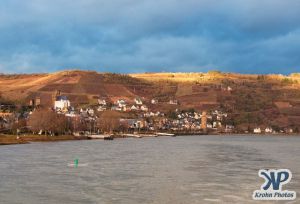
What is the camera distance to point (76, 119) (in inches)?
7456

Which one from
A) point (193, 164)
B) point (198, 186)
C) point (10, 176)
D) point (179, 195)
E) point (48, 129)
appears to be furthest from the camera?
point (48, 129)

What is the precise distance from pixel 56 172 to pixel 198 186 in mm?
15612

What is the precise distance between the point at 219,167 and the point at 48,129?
9104cm

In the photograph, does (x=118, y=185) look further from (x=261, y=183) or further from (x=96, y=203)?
(x=261, y=183)

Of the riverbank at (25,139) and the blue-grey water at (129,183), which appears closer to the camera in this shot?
the blue-grey water at (129,183)

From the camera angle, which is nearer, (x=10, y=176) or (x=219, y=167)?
(x=10, y=176)

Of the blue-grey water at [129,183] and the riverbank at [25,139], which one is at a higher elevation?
the riverbank at [25,139]

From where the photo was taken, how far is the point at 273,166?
58.2m

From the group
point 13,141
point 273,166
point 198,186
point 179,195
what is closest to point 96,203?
point 179,195

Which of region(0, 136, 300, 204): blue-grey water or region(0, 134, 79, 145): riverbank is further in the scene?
region(0, 134, 79, 145): riverbank

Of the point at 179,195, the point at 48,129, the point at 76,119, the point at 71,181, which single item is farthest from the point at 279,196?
the point at 76,119

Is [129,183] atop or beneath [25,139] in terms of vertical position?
beneath

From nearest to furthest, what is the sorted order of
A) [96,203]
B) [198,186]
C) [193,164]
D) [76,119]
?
[96,203], [198,186], [193,164], [76,119]

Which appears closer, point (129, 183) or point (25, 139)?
point (129, 183)
